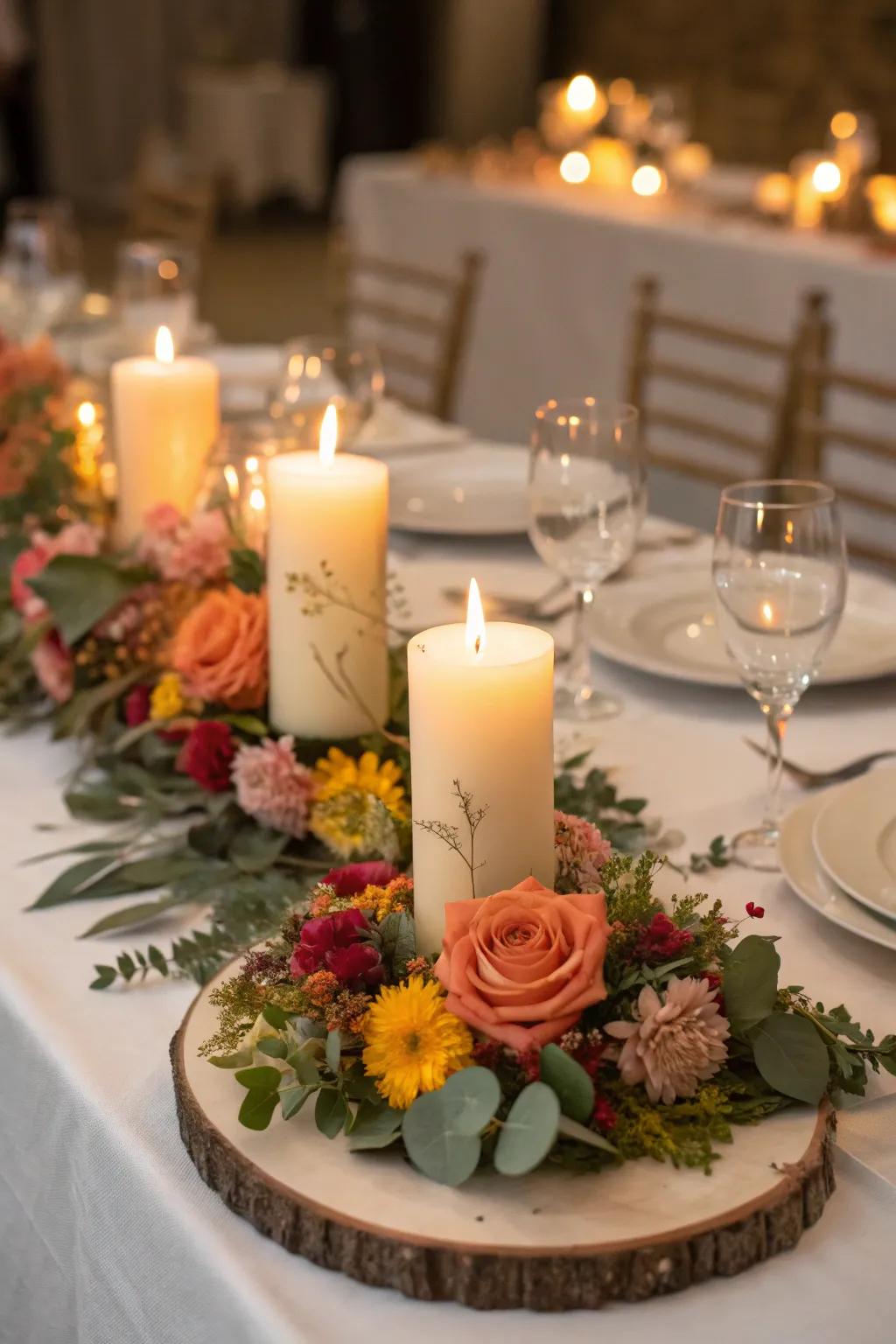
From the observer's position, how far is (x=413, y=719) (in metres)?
0.74

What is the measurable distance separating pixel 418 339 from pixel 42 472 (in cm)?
302

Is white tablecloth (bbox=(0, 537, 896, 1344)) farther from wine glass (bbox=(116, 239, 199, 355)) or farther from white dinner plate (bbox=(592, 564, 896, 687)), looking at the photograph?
wine glass (bbox=(116, 239, 199, 355))

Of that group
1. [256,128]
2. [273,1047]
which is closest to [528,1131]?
[273,1047]

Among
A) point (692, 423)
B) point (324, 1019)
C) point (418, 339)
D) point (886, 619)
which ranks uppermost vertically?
point (324, 1019)

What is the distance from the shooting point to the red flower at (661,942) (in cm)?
70

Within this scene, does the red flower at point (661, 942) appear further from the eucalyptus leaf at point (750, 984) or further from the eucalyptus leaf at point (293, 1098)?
the eucalyptus leaf at point (293, 1098)

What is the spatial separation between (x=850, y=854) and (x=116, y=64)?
9.76 metres

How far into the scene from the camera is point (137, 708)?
3.65 feet

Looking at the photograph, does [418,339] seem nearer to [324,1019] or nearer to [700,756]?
[700,756]

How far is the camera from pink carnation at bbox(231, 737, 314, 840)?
0.97 m

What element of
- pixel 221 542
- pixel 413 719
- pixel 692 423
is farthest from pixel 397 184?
pixel 413 719

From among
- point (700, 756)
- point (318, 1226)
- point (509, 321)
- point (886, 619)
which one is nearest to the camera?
point (318, 1226)

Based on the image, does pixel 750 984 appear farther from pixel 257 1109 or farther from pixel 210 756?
pixel 210 756

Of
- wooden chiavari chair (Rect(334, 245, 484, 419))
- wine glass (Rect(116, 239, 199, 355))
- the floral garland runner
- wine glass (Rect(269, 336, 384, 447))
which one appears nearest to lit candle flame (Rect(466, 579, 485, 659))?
the floral garland runner
